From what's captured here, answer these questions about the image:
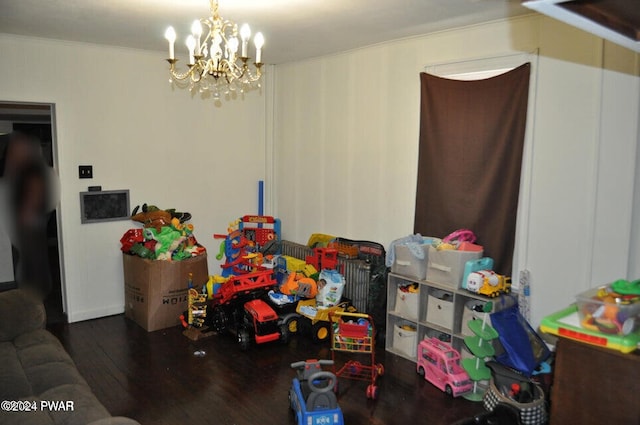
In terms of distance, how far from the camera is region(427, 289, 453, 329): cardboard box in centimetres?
351

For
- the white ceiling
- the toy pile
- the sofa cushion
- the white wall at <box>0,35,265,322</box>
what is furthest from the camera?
the toy pile

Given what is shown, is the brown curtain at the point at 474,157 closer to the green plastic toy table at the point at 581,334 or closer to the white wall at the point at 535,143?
the white wall at the point at 535,143

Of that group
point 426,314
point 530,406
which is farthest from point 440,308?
point 530,406

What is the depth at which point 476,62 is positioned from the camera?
12.0 feet

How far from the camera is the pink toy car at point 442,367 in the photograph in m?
3.19

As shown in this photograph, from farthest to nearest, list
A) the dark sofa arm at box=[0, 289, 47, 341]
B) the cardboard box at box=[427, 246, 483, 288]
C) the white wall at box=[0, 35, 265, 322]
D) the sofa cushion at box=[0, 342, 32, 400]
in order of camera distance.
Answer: the white wall at box=[0, 35, 265, 322] < the cardboard box at box=[427, 246, 483, 288] < the dark sofa arm at box=[0, 289, 47, 341] < the sofa cushion at box=[0, 342, 32, 400]

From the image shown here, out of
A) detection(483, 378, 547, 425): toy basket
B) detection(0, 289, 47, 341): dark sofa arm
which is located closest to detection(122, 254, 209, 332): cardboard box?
detection(0, 289, 47, 341): dark sofa arm

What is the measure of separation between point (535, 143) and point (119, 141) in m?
3.73

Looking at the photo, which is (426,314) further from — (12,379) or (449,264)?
(12,379)

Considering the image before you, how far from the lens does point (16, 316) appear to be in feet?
9.66

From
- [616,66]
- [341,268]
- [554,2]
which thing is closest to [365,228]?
[341,268]

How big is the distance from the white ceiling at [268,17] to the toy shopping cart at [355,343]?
2172 millimetres

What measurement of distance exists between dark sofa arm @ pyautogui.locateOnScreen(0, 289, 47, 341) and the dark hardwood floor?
65 centimetres

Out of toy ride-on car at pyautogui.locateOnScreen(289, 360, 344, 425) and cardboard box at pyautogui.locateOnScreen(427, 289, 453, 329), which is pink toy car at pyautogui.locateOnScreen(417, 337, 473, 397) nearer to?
cardboard box at pyautogui.locateOnScreen(427, 289, 453, 329)
